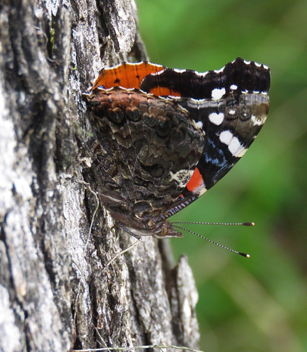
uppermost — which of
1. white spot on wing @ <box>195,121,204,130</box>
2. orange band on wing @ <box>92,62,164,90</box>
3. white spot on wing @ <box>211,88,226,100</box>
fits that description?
orange band on wing @ <box>92,62,164,90</box>

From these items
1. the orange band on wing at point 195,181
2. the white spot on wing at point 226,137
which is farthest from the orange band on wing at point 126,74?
the orange band on wing at point 195,181

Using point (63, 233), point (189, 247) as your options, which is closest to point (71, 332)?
point (63, 233)

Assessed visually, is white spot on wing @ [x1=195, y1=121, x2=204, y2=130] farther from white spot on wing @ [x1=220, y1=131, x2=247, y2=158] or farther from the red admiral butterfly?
white spot on wing @ [x1=220, y1=131, x2=247, y2=158]

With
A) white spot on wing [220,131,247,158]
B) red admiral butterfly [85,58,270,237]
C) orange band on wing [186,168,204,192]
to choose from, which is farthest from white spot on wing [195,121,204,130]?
orange band on wing [186,168,204,192]

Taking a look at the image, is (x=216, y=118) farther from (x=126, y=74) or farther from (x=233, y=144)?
(x=126, y=74)

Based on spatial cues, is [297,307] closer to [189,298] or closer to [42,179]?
[189,298]

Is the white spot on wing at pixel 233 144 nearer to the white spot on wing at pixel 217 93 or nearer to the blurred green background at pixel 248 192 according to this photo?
the white spot on wing at pixel 217 93
